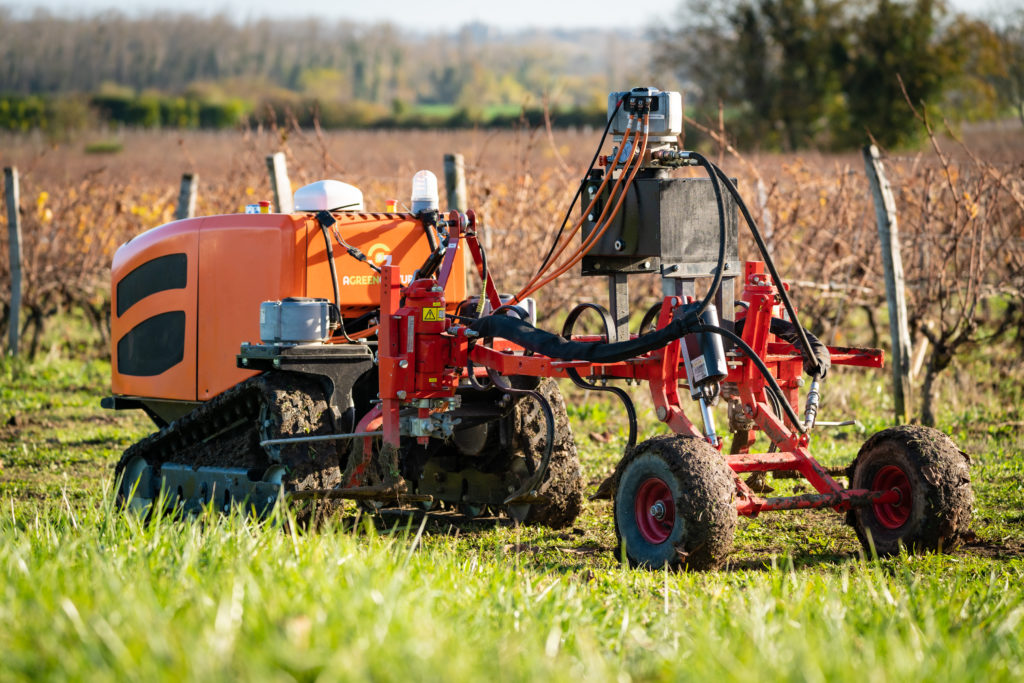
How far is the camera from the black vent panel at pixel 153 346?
6.30m

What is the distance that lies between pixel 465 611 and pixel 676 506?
1348mm

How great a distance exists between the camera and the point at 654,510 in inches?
191

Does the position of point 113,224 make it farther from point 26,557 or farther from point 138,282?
point 26,557

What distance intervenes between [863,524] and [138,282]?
13.1ft

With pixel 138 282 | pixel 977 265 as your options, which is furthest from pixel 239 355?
pixel 977 265

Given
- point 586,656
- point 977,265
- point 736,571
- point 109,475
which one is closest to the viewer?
point 586,656

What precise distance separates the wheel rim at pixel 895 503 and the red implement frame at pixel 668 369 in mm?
79

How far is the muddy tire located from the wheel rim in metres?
1.42

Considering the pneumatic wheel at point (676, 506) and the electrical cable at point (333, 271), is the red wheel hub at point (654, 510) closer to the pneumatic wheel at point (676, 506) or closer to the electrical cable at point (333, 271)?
the pneumatic wheel at point (676, 506)

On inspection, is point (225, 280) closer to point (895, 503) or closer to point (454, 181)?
point (895, 503)

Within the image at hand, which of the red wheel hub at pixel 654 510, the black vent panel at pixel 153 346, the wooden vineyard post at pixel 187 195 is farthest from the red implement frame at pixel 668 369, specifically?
the wooden vineyard post at pixel 187 195

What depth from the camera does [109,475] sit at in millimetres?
7203

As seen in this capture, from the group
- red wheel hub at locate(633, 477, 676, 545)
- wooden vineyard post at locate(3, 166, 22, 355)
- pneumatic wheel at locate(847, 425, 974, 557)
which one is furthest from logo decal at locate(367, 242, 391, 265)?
wooden vineyard post at locate(3, 166, 22, 355)

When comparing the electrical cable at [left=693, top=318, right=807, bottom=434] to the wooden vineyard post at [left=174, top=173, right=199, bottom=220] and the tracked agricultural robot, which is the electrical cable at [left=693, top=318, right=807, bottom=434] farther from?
the wooden vineyard post at [left=174, top=173, right=199, bottom=220]
